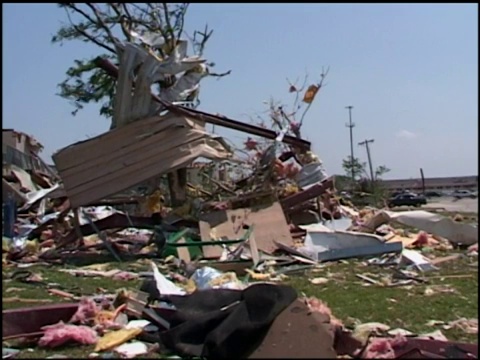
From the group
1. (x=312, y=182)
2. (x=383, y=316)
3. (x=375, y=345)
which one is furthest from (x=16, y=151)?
(x=375, y=345)

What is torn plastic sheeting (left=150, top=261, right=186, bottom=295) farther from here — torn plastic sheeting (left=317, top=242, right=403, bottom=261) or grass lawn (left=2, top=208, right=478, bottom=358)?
torn plastic sheeting (left=317, top=242, right=403, bottom=261)

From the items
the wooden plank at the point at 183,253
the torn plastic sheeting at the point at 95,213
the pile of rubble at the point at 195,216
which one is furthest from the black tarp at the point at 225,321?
the torn plastic sheeting at the point at 95,213

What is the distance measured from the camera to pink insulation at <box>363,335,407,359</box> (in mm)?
3795

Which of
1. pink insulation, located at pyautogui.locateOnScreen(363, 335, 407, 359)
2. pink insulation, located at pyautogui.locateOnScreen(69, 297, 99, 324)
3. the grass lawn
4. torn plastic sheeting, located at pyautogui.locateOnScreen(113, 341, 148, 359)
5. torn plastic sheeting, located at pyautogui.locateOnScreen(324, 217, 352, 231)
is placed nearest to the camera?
pink insulation, located at pyautogui.locateOnScreen(363, 335, 407, 359)

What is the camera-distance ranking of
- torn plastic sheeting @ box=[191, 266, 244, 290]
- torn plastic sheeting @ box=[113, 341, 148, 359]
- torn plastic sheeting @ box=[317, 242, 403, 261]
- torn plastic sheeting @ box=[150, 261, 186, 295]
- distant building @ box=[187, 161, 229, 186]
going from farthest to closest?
1. distant building @ box=[187, 161, 229, 186]
2. torn plastic sheeting @ box=[317, 242, 403, 261]
3. torn plastic sheeting @ box=[191, 266, 244, 290]
4. torn plastic sheeting @ box=[150, 261, 186, 295]
5. torn plastic sheeting @ box=[113, 341, 148, 359]

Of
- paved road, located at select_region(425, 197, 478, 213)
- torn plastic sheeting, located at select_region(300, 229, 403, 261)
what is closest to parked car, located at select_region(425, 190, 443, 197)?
paved road, located at select_region(425, 197, 478, 213)

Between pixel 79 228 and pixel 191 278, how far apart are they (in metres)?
4.16

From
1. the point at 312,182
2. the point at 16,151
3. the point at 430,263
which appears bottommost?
the point at 430,263

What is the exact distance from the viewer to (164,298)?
554cm

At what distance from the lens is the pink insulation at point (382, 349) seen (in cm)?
379

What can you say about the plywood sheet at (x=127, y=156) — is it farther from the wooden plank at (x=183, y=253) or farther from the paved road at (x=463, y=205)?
the paved road at (x=463, y=205)

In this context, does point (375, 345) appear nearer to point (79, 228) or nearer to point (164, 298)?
point (164, 298)

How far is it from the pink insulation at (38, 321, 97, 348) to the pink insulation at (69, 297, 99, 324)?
29 cm

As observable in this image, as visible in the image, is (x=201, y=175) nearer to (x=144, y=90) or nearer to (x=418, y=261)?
(x=144, y=90)
